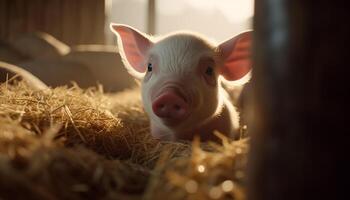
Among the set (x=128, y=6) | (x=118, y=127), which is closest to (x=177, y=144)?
(x=118, y=127)

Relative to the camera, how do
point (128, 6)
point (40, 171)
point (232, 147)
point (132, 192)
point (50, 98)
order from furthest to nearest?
1. point (128, 6)
2. point (50, 98)
3. point (232, 147)
4. point (132, 192)
5. point (40, 171)

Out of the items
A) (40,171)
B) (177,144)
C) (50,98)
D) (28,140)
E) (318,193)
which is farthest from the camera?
(50,98)

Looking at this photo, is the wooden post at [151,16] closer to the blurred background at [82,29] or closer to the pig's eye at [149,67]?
the blurred background at [82,29]

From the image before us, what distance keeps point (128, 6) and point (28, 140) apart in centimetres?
1299

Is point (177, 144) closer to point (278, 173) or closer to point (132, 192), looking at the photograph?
point (132, 192)

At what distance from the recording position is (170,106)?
2.18 meters

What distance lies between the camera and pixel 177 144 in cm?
233

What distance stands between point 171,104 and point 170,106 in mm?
14

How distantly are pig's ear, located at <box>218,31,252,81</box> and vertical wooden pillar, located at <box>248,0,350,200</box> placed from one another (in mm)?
1521

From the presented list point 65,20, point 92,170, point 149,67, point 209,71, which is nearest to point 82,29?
point 65,20

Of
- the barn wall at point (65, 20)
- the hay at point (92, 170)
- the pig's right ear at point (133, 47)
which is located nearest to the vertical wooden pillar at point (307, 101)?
the hay at point (92, 170)

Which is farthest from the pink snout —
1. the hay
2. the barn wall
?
the barn wall

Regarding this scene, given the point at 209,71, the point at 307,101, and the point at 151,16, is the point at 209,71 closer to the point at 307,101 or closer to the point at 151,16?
the point at 307,101

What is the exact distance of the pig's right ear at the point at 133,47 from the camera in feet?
9.34
